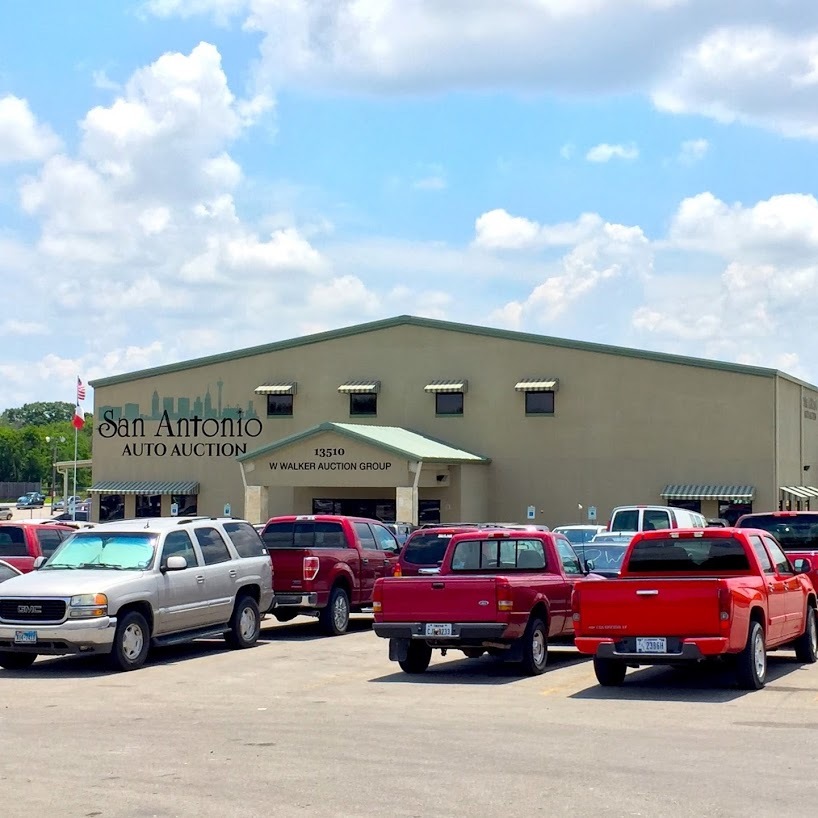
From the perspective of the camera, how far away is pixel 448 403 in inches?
1978

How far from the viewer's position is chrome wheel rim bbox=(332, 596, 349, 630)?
2155cm

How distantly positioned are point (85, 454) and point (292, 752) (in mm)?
156590

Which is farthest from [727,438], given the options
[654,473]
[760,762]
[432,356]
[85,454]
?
[85,454]

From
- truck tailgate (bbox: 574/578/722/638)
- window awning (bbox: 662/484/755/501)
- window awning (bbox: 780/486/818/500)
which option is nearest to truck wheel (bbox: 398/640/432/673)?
truck tailgate (bbox: 574/578/722/638)

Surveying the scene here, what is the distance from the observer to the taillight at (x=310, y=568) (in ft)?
69.3

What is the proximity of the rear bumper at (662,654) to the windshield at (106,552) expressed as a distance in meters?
6.41

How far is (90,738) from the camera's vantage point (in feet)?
37.2

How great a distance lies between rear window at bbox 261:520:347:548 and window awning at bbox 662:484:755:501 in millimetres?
25497

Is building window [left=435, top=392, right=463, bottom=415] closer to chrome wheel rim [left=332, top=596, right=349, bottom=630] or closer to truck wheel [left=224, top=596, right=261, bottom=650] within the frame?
chrome wheel rim [left=332, top=596, right=349, bottom=630]

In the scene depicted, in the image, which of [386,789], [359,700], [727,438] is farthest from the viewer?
[727,438]

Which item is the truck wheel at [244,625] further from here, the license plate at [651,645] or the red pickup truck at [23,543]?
the license plate at [651,645]

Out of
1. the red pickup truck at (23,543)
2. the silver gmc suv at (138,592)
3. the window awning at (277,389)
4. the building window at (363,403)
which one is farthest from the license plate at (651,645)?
the window awning at (277,389)

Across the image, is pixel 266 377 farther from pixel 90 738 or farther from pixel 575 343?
pixel 90 738

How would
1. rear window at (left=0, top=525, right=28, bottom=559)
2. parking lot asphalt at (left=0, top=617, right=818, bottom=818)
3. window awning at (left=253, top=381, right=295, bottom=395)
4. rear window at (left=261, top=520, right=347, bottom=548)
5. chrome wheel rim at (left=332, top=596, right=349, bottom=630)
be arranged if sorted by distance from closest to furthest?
parking lot asphalt at (left=0, top=617, right=818, bottom=818)
chrome wheel rim at (left=332, top=596, right=349, bottom=630)
rear window at (left=261, top=520, right=347, bottom=548)
rear window at (left=0, top=525, right=28, bottom=559)
window awning at (left=253, top=381, right=295, bottom=395)
